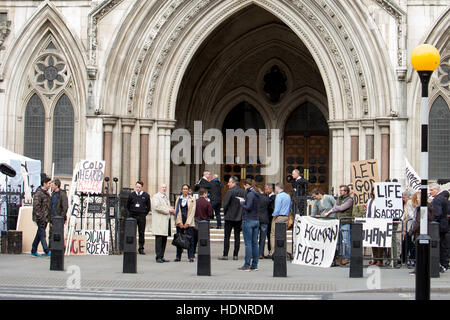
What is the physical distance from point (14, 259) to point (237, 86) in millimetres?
13889

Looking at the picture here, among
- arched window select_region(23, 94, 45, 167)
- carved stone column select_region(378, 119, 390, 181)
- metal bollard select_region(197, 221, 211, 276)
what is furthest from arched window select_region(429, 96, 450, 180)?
arched window select_region(23, 94, 45, 167)

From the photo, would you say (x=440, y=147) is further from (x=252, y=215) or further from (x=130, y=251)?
(x=130, y=251)

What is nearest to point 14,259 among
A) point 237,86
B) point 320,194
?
point 320,194

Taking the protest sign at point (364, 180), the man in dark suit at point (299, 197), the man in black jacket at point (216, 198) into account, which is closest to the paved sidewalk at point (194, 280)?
the protest sign at point (364, 180)

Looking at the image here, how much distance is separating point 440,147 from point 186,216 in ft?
30.4

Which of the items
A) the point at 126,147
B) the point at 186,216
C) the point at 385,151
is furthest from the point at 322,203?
the point at 126,147

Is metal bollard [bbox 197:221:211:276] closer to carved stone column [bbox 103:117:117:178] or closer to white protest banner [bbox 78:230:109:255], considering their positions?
white protest banner [bbox 78:230:109:255]

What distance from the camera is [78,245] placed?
21281 mm

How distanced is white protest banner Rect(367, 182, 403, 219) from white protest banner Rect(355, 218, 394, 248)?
1.28 feet

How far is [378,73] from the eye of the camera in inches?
990

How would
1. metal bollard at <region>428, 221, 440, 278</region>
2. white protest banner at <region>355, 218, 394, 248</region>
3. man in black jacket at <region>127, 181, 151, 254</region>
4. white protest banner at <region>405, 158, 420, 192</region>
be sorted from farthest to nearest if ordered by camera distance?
man in black jacket at <region>127, 181, 151, 254</region>, white protest banner at <region>405, 158, 420, 192</region>, white protest banner at <region>355, 218, 394, 248</region>, metal bollard at <region>428, 221, 440, 278</region>

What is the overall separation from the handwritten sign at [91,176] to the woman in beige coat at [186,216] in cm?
239

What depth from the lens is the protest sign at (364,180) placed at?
65.9 ft

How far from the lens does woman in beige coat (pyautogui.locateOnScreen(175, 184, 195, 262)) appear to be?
65.0 feet
